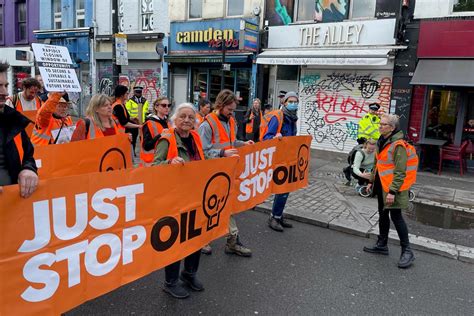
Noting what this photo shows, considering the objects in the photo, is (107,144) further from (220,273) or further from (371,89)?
(371,89)

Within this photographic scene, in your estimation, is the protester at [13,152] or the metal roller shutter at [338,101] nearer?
the protester at [13,152]

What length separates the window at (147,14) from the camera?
17562mm

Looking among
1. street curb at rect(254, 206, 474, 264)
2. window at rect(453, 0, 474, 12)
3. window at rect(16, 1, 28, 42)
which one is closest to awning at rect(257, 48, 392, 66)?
window at rect(453, 0, 474, 12)

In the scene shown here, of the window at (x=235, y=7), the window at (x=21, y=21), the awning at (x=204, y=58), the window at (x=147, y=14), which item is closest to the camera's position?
the awning at (x=204, y=58)

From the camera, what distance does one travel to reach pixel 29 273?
8.07 ft

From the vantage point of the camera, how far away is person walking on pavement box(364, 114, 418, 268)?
15.0 feet

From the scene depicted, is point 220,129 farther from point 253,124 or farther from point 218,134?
point 253,124

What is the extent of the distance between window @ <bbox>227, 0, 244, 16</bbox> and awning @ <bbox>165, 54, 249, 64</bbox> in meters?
1.71

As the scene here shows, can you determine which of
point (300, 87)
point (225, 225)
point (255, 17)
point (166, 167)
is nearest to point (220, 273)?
point (225, 225)

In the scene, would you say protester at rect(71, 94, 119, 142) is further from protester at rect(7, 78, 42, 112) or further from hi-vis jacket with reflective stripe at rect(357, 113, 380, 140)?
hi-vis jacket with reflective stripe at rect(357, 113, 380, 140)

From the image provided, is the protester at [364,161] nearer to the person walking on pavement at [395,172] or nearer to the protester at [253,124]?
the person walking on pavement at [395,172]

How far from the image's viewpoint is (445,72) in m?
9.89

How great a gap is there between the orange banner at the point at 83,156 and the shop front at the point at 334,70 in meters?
8.15

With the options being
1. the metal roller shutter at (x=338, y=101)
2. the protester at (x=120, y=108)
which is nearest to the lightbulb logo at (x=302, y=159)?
the protester at (x=120, y=108)
